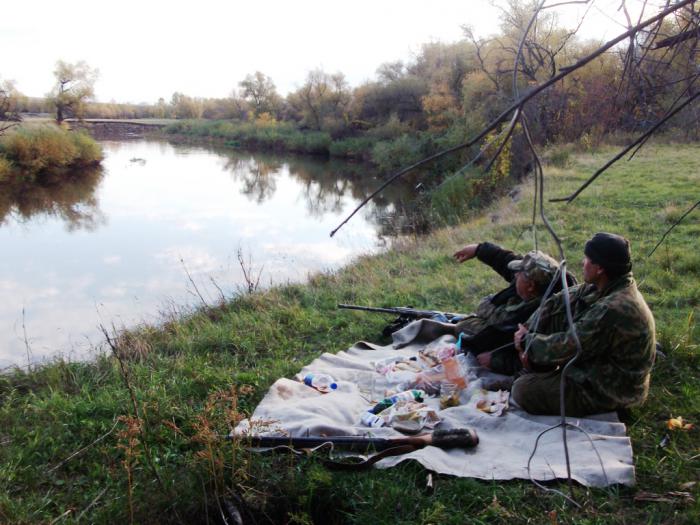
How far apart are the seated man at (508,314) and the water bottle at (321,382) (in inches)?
42.9

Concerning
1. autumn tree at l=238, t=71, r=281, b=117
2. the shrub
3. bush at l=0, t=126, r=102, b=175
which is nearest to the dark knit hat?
bush at l=0, t=126, r=102, b=175

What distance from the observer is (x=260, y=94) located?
5712 cm

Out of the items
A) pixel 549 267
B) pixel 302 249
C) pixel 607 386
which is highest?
pixel 549 267

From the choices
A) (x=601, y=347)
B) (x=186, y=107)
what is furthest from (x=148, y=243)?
(x=186, y=107)

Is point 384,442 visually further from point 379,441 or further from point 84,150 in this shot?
point 84,150

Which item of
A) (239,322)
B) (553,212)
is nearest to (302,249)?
(553,212)

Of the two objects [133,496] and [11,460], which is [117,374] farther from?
[133,496]

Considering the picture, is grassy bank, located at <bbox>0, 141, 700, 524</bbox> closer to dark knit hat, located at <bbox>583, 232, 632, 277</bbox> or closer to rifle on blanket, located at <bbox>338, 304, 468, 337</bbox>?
rifle on blanket, located at <bbox>338, 304, 468, 337</bbox>

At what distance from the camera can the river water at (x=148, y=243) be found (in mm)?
8258

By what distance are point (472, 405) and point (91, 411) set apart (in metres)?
2.59

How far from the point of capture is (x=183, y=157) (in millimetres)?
35250

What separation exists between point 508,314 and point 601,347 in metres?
1.04

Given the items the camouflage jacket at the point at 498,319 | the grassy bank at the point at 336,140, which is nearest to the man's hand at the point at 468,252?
the camouflage jacket at the point at 498,319

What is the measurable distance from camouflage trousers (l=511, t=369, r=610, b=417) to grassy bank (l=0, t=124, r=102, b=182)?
892 inches
